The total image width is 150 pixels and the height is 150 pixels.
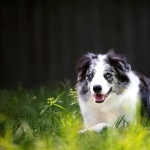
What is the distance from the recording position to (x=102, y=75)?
5.51 meters

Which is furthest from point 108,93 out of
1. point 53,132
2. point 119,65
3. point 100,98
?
point 53,132

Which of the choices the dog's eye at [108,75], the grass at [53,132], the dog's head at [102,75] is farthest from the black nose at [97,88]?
the grass at [53,132]

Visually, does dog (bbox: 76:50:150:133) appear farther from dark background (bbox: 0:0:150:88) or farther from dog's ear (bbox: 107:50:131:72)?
dark background (bbox: 0:0:150:88)

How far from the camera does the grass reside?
4125 millimetres

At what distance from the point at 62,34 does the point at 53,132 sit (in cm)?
677

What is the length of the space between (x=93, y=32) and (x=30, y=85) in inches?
56.6

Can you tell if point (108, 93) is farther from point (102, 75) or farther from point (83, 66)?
point (83, 66)

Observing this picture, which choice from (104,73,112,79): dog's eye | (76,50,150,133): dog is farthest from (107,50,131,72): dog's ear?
(104,73,112,79): dog's eye

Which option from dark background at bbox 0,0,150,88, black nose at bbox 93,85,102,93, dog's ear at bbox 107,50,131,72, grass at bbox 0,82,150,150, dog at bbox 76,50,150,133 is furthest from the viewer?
dark background at bbox 0,0,150,88

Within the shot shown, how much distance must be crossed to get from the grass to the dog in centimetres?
16

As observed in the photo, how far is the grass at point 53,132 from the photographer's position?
4125 millimetres

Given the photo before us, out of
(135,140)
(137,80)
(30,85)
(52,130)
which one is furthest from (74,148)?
(30,85)

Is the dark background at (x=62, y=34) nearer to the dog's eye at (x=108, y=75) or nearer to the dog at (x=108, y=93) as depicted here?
the dog at (x=108, y=93)

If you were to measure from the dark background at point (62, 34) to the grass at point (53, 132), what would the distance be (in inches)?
173
